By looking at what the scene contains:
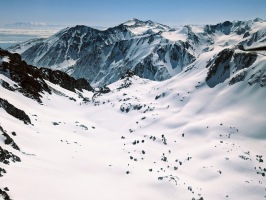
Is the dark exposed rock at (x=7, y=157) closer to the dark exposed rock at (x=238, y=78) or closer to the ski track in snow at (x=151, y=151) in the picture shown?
the ski track in snow at (x=151, y=151)

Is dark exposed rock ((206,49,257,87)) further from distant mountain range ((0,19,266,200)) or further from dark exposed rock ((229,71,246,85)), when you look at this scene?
distant mountain range ((0,19,266,200))

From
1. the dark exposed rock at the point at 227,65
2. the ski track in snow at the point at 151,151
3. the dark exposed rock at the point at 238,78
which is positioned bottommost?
the ski track in snow at the point at 151,151

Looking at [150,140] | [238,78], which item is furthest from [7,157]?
[238,78]

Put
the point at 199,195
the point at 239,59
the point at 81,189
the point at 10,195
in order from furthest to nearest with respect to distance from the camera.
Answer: the point at 239,59 < the point at 199,195 < the point at 81,189 < the point at 10,195

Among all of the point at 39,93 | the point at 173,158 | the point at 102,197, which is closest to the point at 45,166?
the point at 102,197

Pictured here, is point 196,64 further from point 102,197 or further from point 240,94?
point 102,197

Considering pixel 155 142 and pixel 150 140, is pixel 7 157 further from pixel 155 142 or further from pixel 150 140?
pixel 150 140

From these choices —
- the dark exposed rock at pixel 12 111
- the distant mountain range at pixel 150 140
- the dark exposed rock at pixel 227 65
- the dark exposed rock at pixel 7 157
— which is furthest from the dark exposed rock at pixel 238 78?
the dark exposed rock at pixel 7 157

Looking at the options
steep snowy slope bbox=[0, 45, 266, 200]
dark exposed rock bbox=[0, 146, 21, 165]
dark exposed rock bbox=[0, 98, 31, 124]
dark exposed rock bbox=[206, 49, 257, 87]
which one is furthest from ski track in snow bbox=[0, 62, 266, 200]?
dark exposed rock bbox=[206, 49, 257, 87]

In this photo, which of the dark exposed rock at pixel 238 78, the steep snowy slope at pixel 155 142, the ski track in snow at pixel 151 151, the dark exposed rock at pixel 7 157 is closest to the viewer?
the dark exposed rock at pixel 7 157
